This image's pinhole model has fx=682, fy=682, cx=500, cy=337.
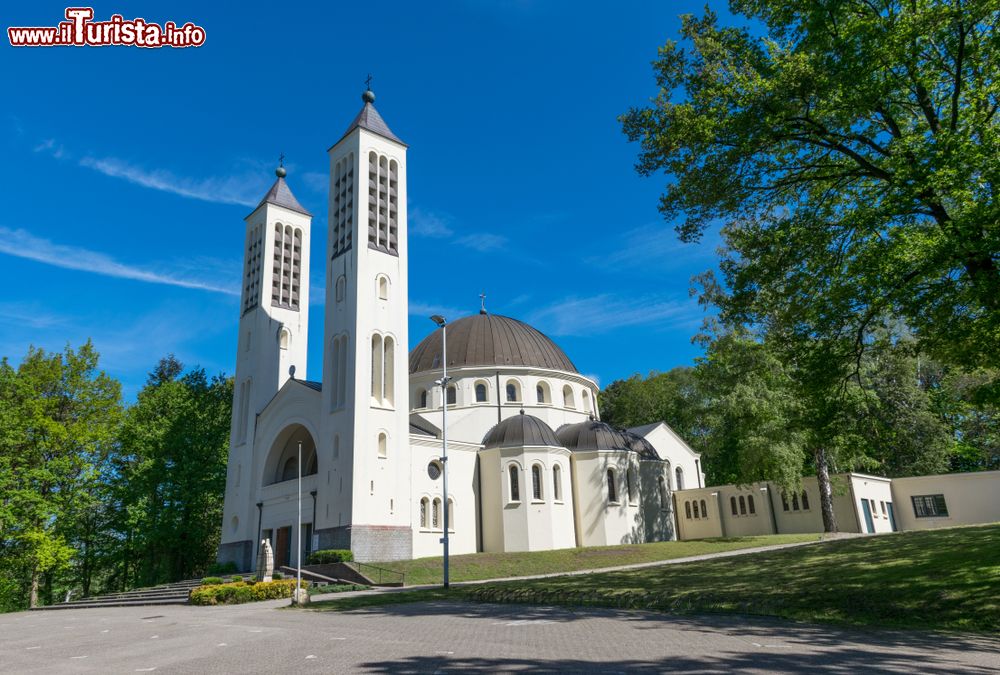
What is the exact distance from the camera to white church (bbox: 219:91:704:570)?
3379cm

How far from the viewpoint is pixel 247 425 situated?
41.8 meters

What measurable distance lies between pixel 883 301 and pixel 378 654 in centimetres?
1193

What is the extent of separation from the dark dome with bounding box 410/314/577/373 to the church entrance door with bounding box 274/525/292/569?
45.3 feet

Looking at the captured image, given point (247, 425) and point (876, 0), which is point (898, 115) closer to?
point (876, 0)

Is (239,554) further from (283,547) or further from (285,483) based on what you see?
(285,483)

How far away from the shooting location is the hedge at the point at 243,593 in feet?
77.5

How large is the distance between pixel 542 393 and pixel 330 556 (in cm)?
2001

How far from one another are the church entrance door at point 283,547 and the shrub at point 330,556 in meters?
5.79

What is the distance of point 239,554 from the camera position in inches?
1526

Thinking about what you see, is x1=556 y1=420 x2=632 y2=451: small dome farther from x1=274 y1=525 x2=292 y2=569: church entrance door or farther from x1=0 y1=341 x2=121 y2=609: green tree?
x1=0 y1=341 x2=121 y2=609: green tree

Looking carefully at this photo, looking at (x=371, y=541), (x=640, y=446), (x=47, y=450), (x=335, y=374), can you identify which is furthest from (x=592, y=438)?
(x=47, y=450)

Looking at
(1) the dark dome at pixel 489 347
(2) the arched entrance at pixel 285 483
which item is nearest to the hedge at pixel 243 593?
(2) the arched entrance at pixel 285 483

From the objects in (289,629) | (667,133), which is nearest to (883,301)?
(667,133)

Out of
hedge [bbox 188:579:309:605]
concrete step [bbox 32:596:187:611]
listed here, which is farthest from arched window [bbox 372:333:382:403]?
concrete step [bbox 32:596:187:611]
